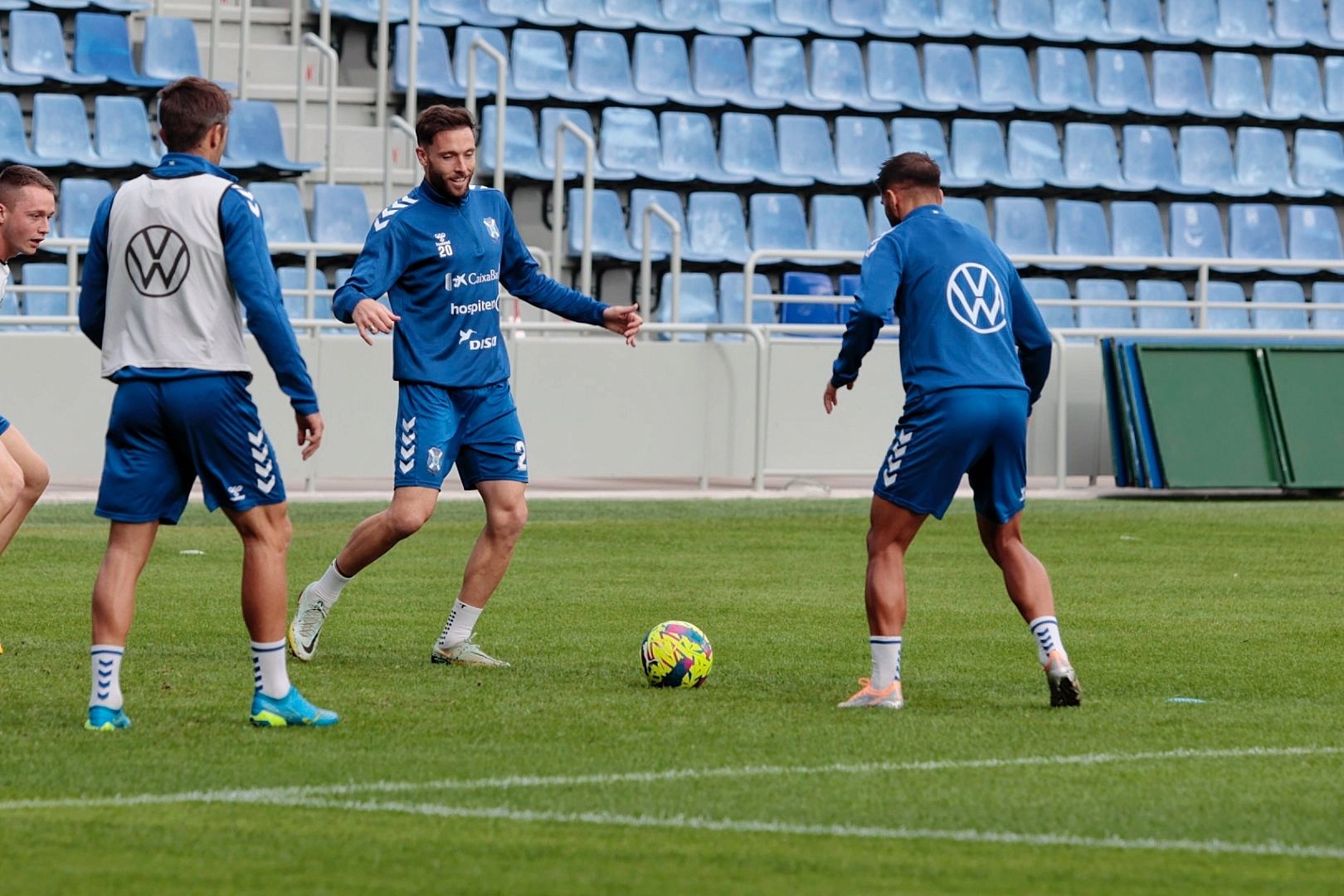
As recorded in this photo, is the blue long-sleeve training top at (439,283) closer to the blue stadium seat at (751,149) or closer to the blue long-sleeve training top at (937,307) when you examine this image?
the blue long-sleeve training top at (937,307)

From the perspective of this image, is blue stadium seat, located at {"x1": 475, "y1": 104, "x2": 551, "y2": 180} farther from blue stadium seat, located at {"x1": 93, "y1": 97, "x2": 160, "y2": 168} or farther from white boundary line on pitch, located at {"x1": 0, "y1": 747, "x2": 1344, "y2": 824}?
white boundary line on pitch, located at {"x1": 0, "y1": 747, "x2": 1344, "y2": 824}

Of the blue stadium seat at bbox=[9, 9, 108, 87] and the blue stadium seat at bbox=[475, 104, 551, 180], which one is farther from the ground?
the blue stadium seat at bbox=[9, 9, 108, 87]

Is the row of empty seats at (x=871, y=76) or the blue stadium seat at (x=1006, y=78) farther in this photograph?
the blue stadium seat at (x=1006, y=78)

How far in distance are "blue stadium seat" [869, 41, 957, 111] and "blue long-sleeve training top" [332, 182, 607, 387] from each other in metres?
15.8

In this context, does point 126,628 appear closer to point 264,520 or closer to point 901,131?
point 264,520

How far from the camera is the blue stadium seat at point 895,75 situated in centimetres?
2380

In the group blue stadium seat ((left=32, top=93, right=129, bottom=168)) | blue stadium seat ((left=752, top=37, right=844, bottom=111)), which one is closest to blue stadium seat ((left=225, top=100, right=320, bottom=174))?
blue stadium seat ((left=32, top=93, right=129, bottom=168))

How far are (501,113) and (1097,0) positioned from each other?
8916mm

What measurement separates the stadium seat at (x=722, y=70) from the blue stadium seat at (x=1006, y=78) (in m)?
2.54

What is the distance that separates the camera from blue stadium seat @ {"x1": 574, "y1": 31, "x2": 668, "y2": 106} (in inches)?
890

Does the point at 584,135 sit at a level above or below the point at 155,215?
above

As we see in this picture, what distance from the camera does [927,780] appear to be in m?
5.86

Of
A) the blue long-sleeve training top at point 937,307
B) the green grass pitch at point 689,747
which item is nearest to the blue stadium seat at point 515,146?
the green grass pitch at point 689,747

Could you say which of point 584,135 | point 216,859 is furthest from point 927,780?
point 584,135
